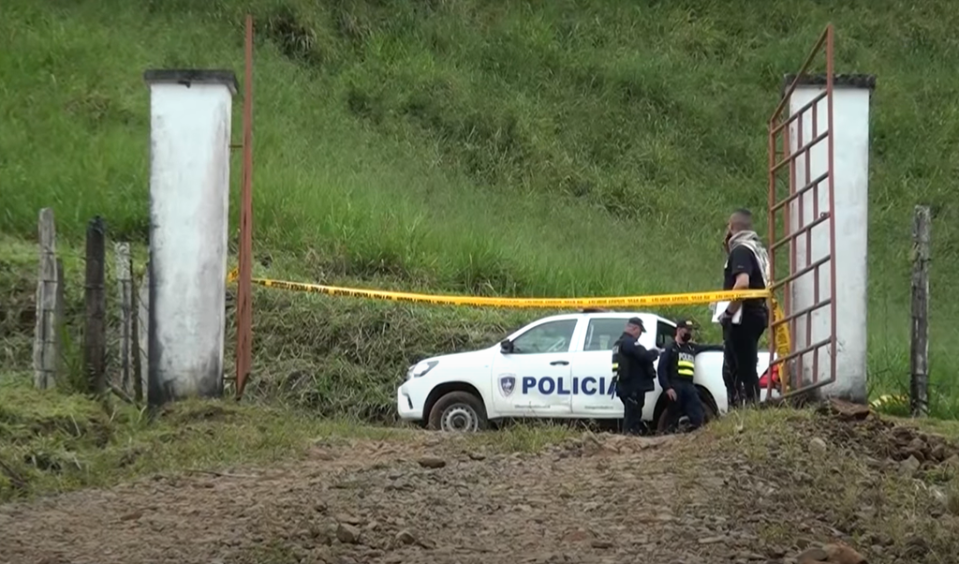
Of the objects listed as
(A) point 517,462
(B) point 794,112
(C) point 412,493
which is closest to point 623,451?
(A) point 517,462

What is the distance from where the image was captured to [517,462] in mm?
8094

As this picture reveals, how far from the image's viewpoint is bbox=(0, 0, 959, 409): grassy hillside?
1723 centimetres

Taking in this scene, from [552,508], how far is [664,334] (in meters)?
6.68

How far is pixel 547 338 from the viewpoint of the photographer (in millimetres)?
13516

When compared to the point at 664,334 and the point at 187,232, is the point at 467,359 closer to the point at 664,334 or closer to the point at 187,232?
the point at 664,334

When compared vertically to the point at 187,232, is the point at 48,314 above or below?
below

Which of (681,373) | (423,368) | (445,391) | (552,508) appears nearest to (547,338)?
(445,391)

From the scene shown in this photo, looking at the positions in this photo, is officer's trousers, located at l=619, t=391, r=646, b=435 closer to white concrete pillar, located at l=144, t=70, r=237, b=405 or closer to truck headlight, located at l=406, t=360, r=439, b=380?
truck headlight, located at l=406, t=360, r=439, b=380

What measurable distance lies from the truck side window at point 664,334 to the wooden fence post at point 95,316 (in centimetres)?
539

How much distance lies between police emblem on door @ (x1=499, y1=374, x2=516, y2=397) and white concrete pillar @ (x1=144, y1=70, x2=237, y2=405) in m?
3.73

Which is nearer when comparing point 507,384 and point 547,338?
point 507,384

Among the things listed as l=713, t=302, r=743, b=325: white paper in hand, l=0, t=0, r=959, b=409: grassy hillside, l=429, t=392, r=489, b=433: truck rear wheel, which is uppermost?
l=0, t=0, r=959, b=409: grassy hillside

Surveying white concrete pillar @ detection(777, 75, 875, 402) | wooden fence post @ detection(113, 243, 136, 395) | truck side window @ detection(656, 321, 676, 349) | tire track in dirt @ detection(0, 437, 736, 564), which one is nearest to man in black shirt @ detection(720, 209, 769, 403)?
white concrete pillar @ detection(777, 75, 875, 402)

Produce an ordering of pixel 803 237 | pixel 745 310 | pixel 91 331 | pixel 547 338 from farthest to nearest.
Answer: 1. pixel 547 338
2. pixel 803 237
3. pixel 91 331
4. pixel 745 310
